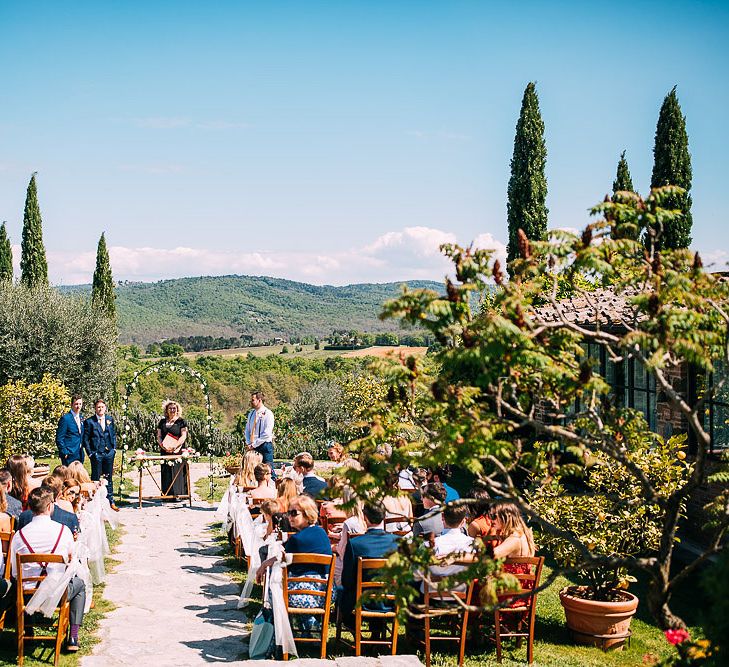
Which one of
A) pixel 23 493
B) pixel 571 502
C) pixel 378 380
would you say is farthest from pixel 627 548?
pixel 378 380

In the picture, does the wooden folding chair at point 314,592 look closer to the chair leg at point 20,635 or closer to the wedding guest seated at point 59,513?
the chair leg at point 20,635

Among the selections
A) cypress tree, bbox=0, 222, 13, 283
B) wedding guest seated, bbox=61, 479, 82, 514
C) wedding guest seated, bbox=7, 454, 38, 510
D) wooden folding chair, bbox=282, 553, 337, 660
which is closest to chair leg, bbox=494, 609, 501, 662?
wooden folding chair, bbox=282, 553, 337, 660

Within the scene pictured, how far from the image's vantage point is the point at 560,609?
856 cm

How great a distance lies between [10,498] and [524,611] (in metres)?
5.23

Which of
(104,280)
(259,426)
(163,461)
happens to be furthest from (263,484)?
(104,280)

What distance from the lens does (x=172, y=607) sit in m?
8.42

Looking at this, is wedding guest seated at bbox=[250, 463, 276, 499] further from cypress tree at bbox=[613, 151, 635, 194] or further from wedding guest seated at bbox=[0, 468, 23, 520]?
cypress tree at bbox=[613, 151, 635, 194]

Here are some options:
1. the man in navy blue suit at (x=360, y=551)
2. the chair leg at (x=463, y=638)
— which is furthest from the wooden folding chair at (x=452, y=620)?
the man in navy blue suit at (x=360, y=551)

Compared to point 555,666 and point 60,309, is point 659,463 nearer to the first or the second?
point 555,666

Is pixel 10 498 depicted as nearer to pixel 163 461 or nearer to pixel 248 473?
pixel 248 473

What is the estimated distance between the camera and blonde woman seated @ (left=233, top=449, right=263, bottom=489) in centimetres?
1121

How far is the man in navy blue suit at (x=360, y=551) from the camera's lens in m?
6.79

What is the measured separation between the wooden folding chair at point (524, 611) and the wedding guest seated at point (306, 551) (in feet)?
4.81

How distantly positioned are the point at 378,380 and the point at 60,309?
9278mm
